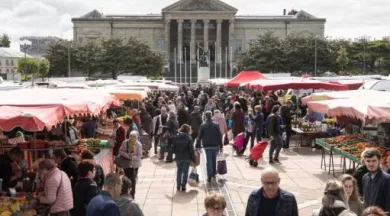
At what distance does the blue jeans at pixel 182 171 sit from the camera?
42.4 ft

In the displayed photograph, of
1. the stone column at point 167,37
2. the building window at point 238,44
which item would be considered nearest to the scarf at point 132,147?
the stone column at point 167,37

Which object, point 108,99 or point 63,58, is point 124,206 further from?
point 63,58

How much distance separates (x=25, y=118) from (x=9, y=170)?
6.26ft

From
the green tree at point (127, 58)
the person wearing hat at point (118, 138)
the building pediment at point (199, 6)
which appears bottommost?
the person wearing hat at point (118, 138)

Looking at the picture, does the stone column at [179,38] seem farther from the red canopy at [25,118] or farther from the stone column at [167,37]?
the red canopy at [25,118]

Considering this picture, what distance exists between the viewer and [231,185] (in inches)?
549

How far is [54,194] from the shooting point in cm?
798

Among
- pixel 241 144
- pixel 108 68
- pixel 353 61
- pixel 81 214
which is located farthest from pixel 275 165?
pixel 353 61

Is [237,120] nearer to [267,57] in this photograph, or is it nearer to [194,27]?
[267,57]

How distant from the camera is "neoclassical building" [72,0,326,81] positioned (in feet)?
333

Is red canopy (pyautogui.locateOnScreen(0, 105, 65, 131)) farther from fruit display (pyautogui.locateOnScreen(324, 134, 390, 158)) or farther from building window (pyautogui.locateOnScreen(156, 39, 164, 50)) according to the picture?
building window (pyautogui.locateOnScreen(156, 39, 164, 50))

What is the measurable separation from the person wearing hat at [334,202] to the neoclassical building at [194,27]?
9514cm

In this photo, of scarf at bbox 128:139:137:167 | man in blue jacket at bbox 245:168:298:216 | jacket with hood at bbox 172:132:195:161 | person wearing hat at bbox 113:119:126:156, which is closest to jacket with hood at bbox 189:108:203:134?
person wearing hat at bbox 113:119:126:156

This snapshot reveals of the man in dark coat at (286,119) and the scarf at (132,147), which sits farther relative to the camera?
the man in dark coat at (286,119)
